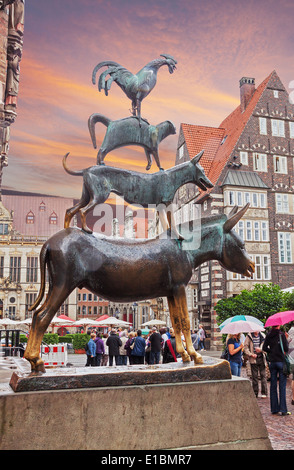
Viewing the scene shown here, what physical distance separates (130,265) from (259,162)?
24.0 meters

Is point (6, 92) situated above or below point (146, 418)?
above

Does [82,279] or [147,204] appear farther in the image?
[147,204]

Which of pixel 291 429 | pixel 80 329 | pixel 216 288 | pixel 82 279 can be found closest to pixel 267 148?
pixel 216 288

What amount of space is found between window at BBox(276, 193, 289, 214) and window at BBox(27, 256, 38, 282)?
116ft

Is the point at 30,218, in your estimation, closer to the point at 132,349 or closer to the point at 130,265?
the point at 132,349

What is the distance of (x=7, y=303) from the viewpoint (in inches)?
2016

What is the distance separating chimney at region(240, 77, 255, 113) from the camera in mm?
28406

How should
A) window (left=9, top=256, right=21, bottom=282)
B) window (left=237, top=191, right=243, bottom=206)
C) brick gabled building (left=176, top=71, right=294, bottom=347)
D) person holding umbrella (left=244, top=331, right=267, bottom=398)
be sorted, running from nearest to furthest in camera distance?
person holding umbrella (left=244, top=331, right=267, bottom=398)
brick gabled building (left=176, top=71, right=294, bottom=347)
window (left=237, top=191, right=243, bottom=206)
window (left=9, top=256, right=21, bottom=282)

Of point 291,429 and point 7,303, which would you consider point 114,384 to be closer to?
point 291,429

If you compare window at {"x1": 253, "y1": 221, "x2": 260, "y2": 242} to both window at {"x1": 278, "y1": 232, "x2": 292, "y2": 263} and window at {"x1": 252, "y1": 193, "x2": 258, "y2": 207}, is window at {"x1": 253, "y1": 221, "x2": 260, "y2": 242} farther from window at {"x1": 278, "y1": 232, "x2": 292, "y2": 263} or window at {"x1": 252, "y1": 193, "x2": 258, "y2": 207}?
window at {"x1": 278, "y1": 232, "x2": 292, "y2": 263}

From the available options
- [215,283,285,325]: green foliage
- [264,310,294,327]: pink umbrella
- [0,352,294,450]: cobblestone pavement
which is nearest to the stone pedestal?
[0,352,294,450]: cobblestone pavement

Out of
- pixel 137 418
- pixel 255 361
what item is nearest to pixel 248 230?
pixel 255 361

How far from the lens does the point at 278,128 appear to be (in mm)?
26734
